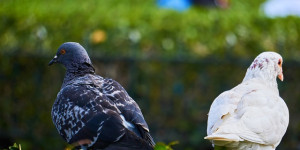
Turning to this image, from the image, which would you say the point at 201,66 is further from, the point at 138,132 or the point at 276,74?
the point at 138,132

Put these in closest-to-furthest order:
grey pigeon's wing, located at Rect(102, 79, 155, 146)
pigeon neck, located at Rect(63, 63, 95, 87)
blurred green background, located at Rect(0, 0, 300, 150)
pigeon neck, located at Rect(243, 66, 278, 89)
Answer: grey pigeon's wing, located at Rect(102, 79, 155, 146)
pigeon neck, located at Rect(243, 66, 278, 89)
pigeon neck, located at Rect(63, 63, 95, 87)
blurred green background, located at Rect(0, 0, 300, 150)

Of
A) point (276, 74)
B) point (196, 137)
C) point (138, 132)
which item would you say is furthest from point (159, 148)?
point (196, 137)

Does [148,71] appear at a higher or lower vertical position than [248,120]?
higher

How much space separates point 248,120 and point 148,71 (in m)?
3.89

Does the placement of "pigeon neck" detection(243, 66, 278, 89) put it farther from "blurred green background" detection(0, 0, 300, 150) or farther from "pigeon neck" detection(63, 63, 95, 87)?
"blurred green background" detection(0, 0, 300, 150)

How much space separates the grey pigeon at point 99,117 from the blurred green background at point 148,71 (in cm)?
320

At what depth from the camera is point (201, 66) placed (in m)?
9.15

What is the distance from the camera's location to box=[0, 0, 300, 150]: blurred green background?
912 centimetres

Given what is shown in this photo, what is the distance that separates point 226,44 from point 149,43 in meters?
0.99

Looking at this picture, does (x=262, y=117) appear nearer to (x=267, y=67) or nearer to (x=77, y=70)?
(x=267, y=67)

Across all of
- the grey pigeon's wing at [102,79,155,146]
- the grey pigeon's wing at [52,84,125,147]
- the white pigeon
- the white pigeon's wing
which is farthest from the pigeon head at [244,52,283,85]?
the grey pigeon's wing at [52,84,125,147]

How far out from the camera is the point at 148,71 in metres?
9.15

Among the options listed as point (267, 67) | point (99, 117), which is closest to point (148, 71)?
point (267, 67)

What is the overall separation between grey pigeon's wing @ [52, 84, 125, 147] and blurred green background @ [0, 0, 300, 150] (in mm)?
3363
